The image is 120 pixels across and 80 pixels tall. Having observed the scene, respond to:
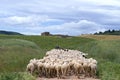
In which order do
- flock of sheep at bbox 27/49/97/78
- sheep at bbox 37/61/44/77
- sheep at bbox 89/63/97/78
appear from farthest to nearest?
sheep at bbox 89/63/97/78 < sheep at bbox 37/61/44/77 < flock of sheep at bbox 27/49/97/78

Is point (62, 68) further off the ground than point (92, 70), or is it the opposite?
point (62, 68)

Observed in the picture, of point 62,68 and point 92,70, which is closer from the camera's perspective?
point 62,68

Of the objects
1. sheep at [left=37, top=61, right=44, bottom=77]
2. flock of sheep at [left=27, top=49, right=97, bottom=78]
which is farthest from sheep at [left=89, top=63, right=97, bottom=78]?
sheep at [left=37, top=61, right=44, bottom=77]

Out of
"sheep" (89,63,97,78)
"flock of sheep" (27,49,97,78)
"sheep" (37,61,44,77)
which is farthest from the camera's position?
"sheep" (89,63,97,78)

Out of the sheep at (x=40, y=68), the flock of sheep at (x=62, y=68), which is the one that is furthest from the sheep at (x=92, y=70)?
the sheep at (x=40, y=68)

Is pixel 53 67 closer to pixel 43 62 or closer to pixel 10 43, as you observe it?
pixel 43 62

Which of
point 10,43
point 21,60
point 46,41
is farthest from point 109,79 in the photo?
point 46,41

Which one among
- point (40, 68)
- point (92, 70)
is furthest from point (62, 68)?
point (92, 70)

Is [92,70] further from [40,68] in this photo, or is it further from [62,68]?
[40,68]

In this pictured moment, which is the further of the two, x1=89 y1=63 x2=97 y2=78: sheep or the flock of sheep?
x1=89 y1=63 x2=97 y2=78: sheep

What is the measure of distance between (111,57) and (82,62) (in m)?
13.0

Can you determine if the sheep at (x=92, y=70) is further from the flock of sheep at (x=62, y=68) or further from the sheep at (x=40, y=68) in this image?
the sheep at (x=40, y=68)

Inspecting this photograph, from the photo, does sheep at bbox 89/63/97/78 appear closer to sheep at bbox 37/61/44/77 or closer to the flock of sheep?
the flock of sheep

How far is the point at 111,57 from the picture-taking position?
119 ft
